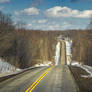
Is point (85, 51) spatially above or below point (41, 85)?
above

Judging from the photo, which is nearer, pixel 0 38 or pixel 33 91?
pixel 33 91

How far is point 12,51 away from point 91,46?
1358 inches

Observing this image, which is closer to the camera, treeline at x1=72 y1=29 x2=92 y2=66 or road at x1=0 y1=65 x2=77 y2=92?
road at x1=0 y1=65 x2=77 y2=92

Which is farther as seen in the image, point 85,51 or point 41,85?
point 85,51

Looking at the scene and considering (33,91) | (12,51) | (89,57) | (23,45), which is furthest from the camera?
(89,57)

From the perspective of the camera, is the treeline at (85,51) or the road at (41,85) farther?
the treeline at (85,51)

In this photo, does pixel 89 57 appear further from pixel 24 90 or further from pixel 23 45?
pixel 24 90

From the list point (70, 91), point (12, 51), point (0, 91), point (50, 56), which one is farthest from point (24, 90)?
point (50, 56)

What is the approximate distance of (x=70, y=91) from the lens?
12531 millimetres

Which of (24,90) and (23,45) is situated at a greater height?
(23,45)

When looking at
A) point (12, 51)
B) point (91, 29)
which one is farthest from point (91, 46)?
point (12, 51)

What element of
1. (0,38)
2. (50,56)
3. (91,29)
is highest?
(91,29)

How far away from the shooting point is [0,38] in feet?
139

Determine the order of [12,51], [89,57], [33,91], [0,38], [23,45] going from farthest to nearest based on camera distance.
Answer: [89,57]
[23,45]
[12,51]
[0,38]
[33,91]
